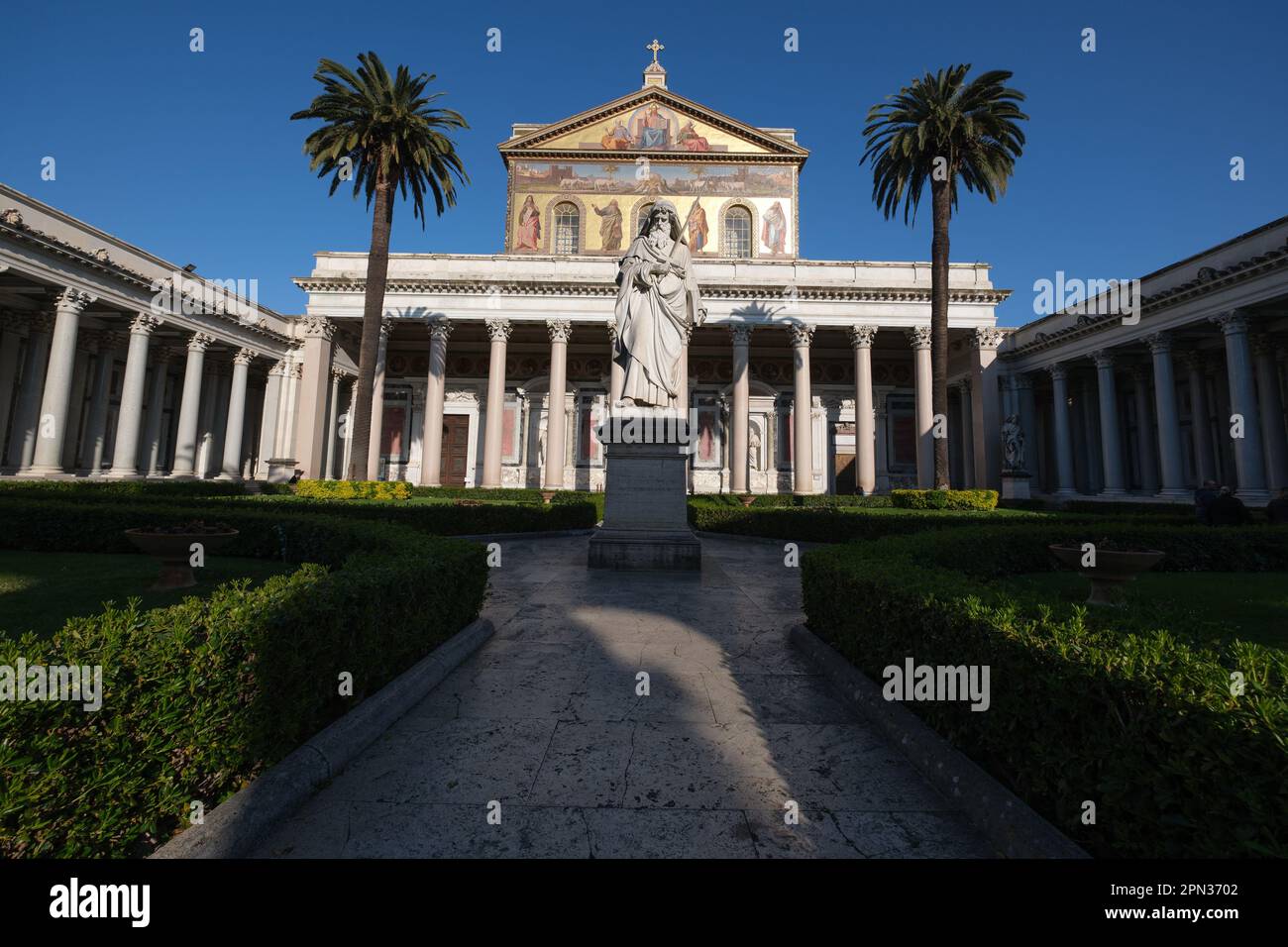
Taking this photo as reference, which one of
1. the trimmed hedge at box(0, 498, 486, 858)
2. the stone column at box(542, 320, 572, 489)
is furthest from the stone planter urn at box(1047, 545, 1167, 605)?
the stone column at box(542, 320, 572, 489)

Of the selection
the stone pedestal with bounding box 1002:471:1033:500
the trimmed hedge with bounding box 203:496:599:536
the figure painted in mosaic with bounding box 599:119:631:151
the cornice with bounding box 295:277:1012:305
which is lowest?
the trimmed hedge with bounding box 203:496:599:536

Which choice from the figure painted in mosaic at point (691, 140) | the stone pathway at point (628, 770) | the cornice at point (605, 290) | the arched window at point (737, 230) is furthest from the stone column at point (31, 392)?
the arched window at point (737, 230)

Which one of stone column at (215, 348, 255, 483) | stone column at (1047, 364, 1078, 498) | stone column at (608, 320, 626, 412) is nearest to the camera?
stone column at (608, 320, 626, 412)

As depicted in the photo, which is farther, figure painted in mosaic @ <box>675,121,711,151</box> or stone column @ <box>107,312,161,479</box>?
figure painted in mosaic @ <box>675,121,711,151</box>

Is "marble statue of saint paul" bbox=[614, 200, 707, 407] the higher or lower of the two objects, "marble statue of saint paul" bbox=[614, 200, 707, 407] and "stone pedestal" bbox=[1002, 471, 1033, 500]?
the higher

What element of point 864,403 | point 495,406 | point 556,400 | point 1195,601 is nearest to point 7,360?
point 495,406

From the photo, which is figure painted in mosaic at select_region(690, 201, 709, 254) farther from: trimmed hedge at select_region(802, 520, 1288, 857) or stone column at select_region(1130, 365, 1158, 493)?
trimmed hedge at select_region(802, 520, 1288, 857)

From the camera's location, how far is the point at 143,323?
937 inches

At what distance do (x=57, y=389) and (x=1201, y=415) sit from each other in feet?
155

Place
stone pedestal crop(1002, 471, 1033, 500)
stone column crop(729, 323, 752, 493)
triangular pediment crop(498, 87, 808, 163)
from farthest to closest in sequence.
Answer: triangular pediment crop(498, 87, 808, 163)
stone column crop(729, 323, 752, 493)
stone pedestal crop(1002, 471, 1033, 500)

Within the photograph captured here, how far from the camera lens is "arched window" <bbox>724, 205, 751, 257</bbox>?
33125mm

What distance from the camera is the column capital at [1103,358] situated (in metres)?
26.0

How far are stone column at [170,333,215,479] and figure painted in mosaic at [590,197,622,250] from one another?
68.3 ft
